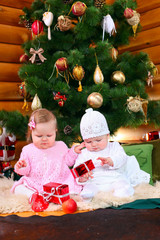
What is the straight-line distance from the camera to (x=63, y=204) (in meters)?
1.46

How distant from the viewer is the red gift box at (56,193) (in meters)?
1.53

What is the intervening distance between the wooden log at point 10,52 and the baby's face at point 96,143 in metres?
1.70

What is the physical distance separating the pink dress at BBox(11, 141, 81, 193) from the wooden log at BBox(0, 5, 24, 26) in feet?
5.84

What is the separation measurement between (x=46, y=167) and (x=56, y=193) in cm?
32

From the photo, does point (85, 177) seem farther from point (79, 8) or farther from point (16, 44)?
point (16, 44)

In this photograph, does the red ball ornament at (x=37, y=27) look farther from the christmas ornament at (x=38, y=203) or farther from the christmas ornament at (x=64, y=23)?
the christmas ornament at (x=38, y=203)

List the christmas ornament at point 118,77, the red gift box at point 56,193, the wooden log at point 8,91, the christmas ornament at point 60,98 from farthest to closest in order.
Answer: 1. the wooden log at point 8,91
2. the christmas ornament at point 118,77
3. the christmas ornament at point 60,98
4. the red gift box at point 56,193

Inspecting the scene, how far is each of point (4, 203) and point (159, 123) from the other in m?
1.51

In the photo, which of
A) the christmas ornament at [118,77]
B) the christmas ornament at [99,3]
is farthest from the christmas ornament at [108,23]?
the christmas ornament at [118,77]

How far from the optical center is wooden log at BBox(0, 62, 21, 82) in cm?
303

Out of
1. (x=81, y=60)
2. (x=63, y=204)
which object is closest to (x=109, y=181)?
(x=63, y=204)

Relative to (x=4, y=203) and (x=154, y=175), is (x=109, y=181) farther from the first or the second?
(x=4, y=203)

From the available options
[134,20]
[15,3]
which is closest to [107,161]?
[134,20]

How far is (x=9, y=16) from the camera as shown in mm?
3115
